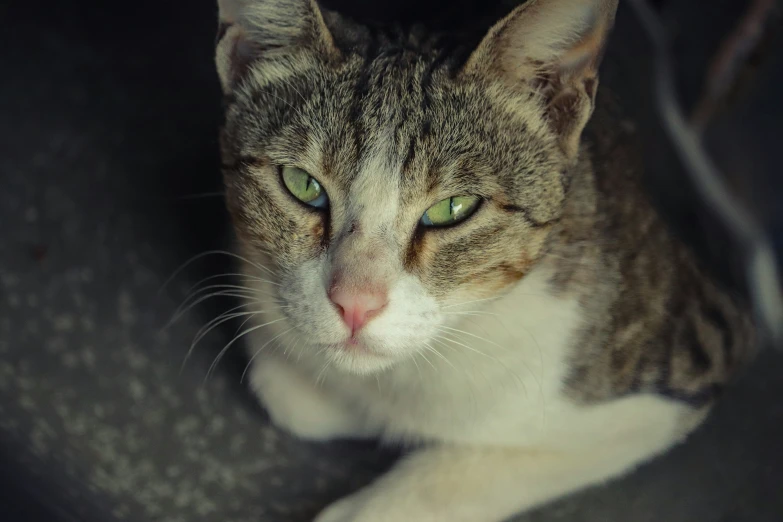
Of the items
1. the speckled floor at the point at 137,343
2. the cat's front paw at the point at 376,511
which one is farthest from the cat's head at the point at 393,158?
the speckled floor at the point at 137,343

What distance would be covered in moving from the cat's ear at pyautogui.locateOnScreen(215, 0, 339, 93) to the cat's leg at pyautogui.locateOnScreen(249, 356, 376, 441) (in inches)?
24.4

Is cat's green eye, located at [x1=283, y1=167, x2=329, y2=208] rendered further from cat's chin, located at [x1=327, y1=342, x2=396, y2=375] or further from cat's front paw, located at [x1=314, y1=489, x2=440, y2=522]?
cat's front paw, located at [x1=314, y1=489, x2=440, y2=522]

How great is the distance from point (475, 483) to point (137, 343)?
83cm

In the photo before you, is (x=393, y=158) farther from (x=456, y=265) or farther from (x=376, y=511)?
(x=376, y=511)

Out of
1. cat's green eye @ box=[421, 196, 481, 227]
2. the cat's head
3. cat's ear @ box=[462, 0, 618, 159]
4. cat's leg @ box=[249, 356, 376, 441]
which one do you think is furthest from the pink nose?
cat's leg @ box=[249, 356, 376, 441]

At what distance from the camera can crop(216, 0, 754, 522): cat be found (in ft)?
4.18

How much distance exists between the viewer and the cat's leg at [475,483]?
151 centimetres

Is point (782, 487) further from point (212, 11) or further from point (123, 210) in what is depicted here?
point (212, 11)

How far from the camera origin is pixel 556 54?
1319 mm

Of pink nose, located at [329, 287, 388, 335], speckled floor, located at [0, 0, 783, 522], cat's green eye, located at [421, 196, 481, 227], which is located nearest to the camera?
pink nose, located at [329, 287, 388, 335]

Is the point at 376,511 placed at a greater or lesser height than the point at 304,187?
lesser

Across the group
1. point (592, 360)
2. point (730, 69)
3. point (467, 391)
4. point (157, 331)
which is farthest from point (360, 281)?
point (730, 69)

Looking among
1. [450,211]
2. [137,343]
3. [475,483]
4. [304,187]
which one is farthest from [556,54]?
[137,343]

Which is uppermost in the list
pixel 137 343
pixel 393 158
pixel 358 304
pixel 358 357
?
pixel 393 158
